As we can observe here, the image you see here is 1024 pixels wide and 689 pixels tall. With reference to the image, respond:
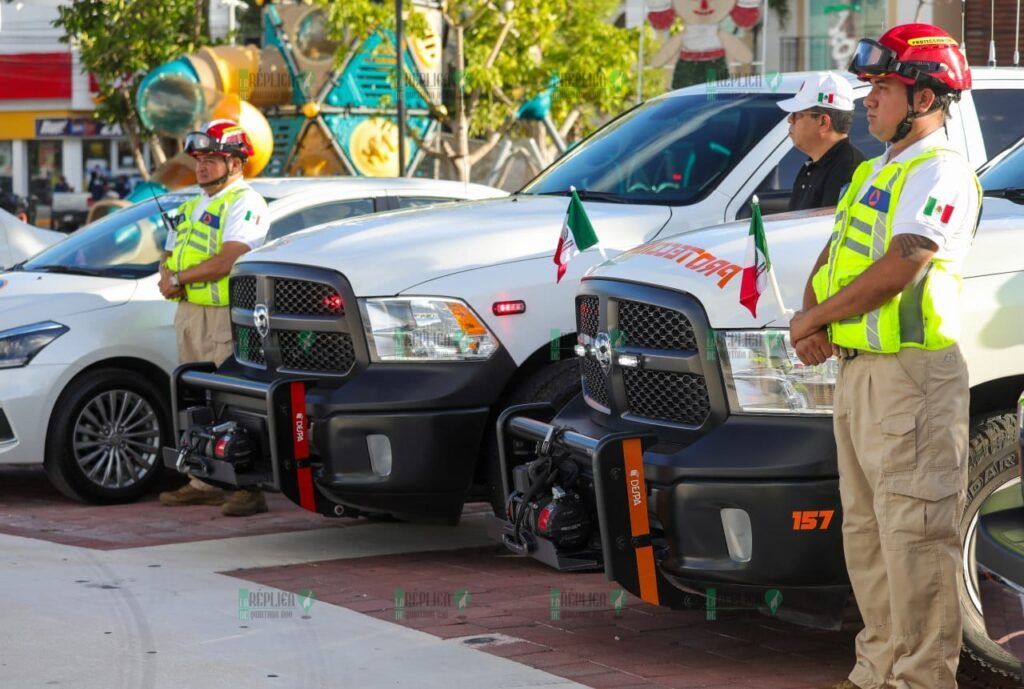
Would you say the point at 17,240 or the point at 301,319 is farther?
the point at 17,240

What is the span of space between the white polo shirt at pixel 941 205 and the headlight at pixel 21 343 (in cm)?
530

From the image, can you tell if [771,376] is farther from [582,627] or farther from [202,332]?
[202,332]

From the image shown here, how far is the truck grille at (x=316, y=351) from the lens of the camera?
6734 millimetres

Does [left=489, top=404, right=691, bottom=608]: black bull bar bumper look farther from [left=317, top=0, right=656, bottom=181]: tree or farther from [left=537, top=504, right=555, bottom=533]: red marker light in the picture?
[left=317, top=0, right=656, bottom=181]: tree

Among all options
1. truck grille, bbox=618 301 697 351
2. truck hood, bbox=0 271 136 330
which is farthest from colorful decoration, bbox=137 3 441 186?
truck grille, bbox=618 301 697 351

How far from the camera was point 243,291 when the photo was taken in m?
7.35

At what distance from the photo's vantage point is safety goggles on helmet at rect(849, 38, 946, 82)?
4.57m

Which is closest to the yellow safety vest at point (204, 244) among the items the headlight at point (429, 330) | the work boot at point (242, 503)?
the work boot at point (242, 503)

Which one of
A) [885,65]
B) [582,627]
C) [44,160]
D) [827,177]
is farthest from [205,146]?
[44,160]

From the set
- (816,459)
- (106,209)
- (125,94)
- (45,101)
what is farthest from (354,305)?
(45,101)

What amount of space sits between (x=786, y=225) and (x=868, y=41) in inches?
31.5

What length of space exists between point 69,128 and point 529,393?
48737 mm

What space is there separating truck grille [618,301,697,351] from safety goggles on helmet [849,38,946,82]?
93cm

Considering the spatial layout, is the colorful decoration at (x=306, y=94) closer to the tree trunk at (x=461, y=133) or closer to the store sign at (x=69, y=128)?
the tree trunk at (x=461, y=133)
